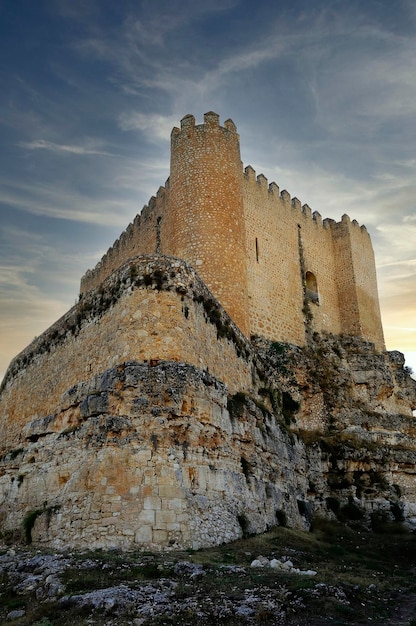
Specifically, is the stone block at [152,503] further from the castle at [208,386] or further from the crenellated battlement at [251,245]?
the crenellated battlement at [251,245]

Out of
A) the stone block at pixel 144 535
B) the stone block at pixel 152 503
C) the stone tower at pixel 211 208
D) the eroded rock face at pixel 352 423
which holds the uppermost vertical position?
the stone tower at pixel 211 208

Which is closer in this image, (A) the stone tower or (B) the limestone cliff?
(B) the limestone cliff

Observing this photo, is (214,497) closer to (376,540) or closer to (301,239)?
(376,540)

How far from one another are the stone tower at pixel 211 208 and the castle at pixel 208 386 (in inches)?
2.5

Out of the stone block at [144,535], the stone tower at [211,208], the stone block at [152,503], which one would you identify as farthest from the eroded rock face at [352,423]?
the stone block at [144,535]

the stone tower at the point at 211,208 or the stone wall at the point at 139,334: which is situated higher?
the stone tower at the point at 211,208

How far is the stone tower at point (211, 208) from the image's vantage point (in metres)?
21.1

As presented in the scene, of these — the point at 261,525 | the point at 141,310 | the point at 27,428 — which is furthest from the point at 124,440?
the point at 27,428

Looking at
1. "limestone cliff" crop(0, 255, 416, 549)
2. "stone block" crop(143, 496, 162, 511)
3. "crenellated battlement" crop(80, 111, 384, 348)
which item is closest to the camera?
"stone block" crop(143, 496, 162, 511)

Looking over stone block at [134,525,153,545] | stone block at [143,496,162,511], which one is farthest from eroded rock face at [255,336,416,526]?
stone block at [134,525,153,545]

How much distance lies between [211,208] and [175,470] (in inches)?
494

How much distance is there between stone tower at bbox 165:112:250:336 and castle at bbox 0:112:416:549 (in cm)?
6

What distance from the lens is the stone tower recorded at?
21.1 meters

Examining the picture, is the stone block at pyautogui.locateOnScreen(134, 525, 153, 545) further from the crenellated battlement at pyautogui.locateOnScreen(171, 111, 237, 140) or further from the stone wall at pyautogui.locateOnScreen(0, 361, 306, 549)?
the crenellated battlement at pyautogui.locateOnScreen(171, 111, 237, 140)
